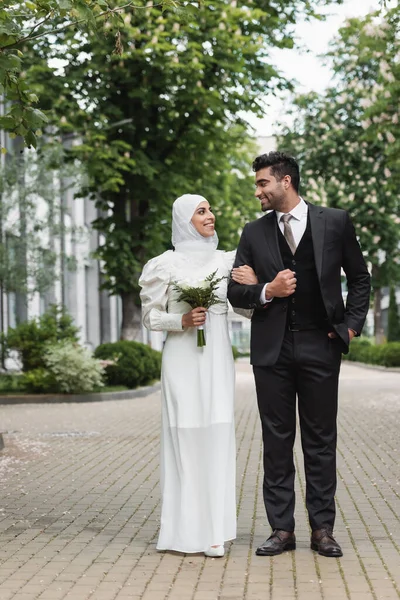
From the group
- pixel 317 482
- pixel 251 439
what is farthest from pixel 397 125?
pixel 317 482

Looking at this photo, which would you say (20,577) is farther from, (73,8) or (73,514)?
(73,8)

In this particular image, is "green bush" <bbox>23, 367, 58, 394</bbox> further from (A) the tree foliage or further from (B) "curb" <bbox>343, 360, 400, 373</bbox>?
(B) "curb" <bbox>343, 360, 400, 373</bbox>

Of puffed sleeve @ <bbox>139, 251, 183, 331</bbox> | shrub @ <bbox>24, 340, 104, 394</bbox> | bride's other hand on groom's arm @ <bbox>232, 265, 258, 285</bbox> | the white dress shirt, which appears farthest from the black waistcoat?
shrub @ <bbox>24, 340, 104, 394</bbox>

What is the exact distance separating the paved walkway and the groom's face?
2.01 meters

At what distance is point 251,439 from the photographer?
1345 cm

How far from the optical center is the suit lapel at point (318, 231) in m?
6.07

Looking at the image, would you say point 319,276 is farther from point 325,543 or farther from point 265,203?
point 325,543

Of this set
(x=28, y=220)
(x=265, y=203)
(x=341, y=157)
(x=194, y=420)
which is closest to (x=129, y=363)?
(x=28, y=220)

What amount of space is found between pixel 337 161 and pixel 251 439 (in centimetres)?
2478

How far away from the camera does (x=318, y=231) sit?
20.1ft

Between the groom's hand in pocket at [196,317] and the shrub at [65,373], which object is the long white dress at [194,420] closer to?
the groom's hand in pocket at [196,317]

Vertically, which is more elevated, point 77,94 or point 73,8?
point 77,94

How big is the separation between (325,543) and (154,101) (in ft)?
63.8

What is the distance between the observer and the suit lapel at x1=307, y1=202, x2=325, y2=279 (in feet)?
19.9
